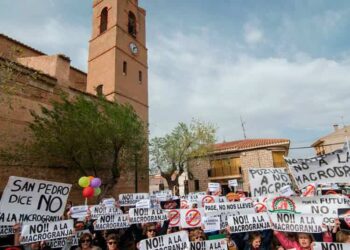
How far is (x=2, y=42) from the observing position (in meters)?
20.8

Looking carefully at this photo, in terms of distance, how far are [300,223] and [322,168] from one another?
87.3 inches

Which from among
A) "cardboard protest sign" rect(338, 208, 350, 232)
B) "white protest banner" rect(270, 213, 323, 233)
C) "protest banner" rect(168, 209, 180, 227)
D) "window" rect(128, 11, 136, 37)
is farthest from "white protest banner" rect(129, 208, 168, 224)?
"window" rect(128, 11, 136, 37)

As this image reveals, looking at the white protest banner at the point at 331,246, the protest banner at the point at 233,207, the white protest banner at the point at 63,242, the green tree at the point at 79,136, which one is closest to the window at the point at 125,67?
the green tree at the point at 79,136

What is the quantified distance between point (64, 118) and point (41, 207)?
33.6 feet

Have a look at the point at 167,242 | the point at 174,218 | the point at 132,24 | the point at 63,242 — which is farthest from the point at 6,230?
the point at 132,24

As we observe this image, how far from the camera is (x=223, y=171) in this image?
113 feet

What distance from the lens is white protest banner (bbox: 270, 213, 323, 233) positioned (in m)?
5.42

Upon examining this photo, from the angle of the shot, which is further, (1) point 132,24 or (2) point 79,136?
(1) point 132,24

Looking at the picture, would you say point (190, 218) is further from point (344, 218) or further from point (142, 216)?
point (344, 218)

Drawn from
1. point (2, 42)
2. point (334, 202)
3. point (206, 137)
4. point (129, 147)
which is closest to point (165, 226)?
point (334, 202)

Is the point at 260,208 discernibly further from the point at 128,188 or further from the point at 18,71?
the point at 128,188

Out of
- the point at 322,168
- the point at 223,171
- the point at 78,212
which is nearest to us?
the point at 322,168

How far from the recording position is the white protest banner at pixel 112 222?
23.5 ft

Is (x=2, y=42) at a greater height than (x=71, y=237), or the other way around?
(x=2, y=42)
